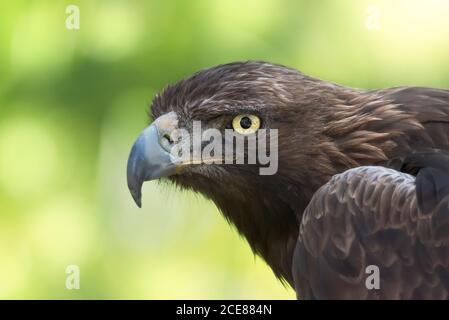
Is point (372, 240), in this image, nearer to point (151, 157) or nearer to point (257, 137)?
point (257, 137)

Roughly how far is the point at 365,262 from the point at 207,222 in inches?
116

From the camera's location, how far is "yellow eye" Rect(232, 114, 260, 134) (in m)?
4.61

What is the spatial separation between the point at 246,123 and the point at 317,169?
0.35 meters

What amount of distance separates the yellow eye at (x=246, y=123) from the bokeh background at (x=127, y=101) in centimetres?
228

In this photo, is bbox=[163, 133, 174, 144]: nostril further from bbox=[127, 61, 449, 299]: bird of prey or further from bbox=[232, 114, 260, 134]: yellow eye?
bbox=[232, 114, 260, 134]: yellow eye

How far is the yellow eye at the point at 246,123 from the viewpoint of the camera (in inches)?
182

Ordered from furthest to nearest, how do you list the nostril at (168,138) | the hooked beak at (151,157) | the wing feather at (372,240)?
1. the nostril at (168,138)
2. the hooked beak at (151,157)
3. the wing feather at (372,240)

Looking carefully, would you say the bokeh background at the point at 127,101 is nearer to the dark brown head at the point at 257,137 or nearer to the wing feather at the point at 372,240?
the dark brown head at the point at 257,137

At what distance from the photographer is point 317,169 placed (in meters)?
4.61

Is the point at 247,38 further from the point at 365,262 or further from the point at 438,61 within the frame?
the point at 365,262

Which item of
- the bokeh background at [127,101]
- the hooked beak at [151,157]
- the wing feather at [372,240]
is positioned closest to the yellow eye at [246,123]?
the hooked beak at [151,157]

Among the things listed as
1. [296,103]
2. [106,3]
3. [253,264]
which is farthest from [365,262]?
[106,3]

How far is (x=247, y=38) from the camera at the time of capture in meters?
7.25

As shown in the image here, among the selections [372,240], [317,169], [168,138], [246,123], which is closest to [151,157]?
[168,138]
